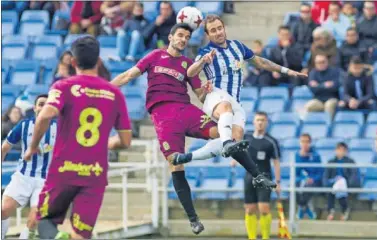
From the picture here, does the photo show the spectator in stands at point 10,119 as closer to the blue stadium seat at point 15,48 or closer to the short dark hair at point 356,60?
the blue stadium seat at point 15,48

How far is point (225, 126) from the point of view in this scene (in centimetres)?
1602

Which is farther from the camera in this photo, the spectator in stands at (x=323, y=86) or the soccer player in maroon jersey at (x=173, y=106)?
the spectator in stands at (x=323, y=86)

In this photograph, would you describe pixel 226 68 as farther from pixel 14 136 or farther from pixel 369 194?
pixel 369 194

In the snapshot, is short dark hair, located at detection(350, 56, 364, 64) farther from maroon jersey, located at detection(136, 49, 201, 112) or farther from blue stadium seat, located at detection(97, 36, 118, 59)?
maroon jersey, located at detection(136, 49, 201, 112)

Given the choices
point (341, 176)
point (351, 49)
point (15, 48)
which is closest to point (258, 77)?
point (351, 49)

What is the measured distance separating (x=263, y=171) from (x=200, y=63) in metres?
5.31

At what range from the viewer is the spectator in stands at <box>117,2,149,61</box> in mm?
Result: 25016

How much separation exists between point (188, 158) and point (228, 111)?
658mm

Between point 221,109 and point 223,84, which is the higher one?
point 223,84

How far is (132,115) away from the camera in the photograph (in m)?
24.3

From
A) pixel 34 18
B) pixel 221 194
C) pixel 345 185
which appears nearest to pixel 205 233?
pixel 221 194

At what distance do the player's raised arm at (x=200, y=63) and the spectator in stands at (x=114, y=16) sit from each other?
1009 cm

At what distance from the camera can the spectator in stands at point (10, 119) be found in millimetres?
23094

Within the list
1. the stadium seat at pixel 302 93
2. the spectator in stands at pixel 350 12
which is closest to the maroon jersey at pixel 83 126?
the stadium seat at pixel 302 93
